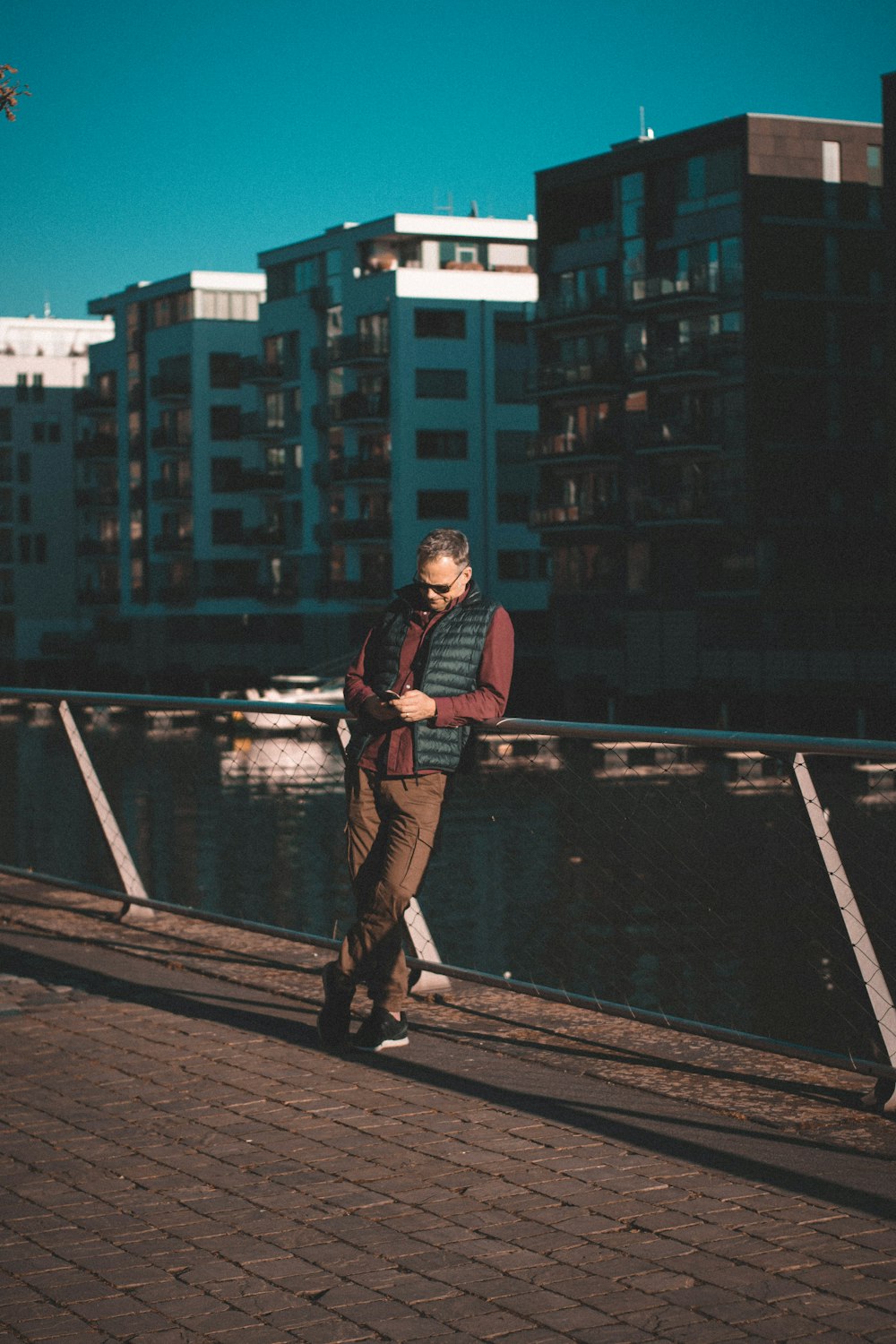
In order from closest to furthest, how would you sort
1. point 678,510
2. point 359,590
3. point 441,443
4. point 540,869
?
point 540,869, point 678,510, point 441,443, point 359,590

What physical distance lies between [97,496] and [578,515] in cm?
4492

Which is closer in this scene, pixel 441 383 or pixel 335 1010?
pixel 335 1010

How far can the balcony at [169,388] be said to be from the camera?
304ft

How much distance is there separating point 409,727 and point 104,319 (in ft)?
391

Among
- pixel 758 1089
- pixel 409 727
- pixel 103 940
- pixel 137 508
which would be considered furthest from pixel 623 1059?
pixel 137 508

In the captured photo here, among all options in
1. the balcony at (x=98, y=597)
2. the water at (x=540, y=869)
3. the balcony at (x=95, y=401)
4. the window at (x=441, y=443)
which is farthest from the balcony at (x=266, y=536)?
the water at (x=540, y=869)

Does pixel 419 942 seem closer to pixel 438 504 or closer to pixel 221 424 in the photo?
pixel 438 504

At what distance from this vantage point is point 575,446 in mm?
65750

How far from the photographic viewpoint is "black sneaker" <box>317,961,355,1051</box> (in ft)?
20.4

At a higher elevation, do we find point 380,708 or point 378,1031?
point 380,708

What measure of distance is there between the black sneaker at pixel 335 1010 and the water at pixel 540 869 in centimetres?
133

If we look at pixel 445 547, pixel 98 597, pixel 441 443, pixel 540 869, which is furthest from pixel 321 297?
pixel 445 547

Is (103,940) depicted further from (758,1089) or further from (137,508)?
(137,508)

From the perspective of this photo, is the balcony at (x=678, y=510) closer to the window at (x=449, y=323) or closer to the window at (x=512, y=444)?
the window at (x=512, y=444)
